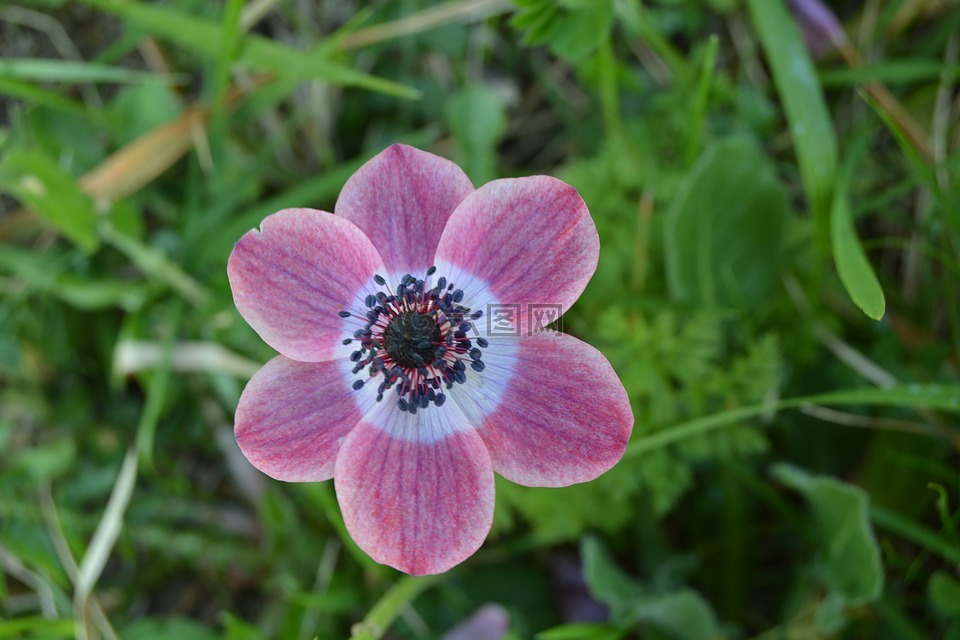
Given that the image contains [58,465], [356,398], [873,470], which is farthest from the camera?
[58,465]

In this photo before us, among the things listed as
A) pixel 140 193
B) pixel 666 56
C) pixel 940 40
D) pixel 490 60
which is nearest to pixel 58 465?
pixel 140 193

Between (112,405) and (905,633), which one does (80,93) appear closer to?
(112,405)

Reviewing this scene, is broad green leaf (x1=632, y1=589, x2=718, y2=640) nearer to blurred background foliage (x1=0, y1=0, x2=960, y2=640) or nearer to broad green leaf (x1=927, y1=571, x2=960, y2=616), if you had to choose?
blurred background foliage (x1=0, y1=0, x2=960, y2=640)

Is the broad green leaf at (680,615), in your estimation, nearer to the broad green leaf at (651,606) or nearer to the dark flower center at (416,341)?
the broad green leaf at (651,606)

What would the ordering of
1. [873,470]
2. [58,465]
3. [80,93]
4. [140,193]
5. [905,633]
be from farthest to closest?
[80,93] → [140,193] → [58,465] → [873,470] → [905,633]

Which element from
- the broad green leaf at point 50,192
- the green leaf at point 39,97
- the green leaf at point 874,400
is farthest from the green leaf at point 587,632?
the green leaf at point 39,97

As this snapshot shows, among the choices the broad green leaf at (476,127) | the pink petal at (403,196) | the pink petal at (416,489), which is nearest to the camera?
the pink petal at (416,489)
